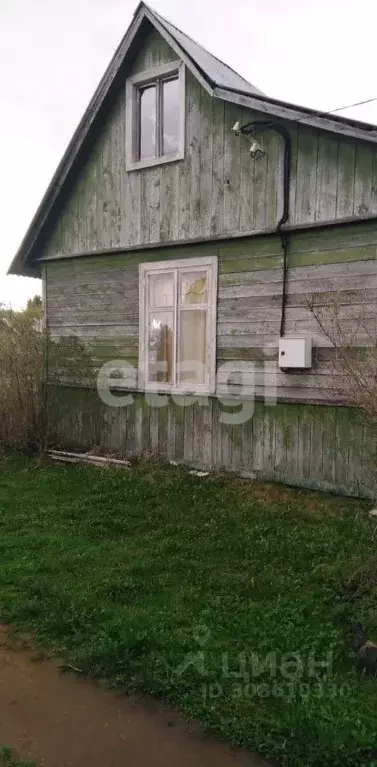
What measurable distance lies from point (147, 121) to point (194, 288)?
8.78 feet

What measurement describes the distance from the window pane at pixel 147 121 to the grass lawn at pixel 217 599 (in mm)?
4920

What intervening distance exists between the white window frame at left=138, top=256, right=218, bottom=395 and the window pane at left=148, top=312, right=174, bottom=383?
67 millimetres

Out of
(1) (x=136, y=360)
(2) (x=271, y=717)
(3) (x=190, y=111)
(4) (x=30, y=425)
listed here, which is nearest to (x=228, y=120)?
(3) (x=190, y=111)

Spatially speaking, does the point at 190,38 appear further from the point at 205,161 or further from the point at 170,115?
the point at 205,161

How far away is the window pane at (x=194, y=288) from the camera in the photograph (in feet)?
24.1

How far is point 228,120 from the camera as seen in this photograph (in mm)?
6941

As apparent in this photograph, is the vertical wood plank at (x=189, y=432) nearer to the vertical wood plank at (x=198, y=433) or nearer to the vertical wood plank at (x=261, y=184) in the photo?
the vertical wood plank at (x=198, y=433)

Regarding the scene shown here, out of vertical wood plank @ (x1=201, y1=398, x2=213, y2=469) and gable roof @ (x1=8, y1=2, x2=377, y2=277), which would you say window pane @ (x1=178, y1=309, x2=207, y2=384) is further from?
gable roof @ (x1=8, y1=2, x2=377, y2=277)

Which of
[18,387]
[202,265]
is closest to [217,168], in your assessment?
[202,265]

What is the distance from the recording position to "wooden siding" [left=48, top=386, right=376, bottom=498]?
246 inches

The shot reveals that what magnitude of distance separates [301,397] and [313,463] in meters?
0.81

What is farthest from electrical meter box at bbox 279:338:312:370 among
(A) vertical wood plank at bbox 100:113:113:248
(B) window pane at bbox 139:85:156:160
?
(B) window pane at bbox 139:85:156:160

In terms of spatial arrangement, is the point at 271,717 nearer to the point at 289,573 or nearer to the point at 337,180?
the point at 289,573

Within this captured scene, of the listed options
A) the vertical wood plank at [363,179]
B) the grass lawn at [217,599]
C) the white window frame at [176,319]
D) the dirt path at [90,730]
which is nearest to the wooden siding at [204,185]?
the vertical wood plank at [363,179]
